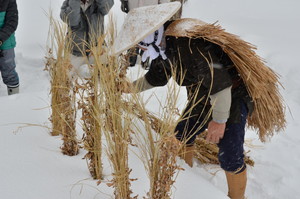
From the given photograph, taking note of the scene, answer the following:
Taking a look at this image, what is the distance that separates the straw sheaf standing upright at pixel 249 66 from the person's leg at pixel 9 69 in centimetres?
208

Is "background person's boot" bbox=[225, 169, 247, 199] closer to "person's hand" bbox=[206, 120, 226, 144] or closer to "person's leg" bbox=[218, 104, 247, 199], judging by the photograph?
"person's leg" bbox=[218, 104, 247, 199]

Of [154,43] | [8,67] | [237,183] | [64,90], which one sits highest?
[154,43]

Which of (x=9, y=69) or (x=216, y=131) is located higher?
(x=216, y=131)

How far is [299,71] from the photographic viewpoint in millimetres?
3959

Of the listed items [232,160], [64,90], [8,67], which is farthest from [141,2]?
[232,160]

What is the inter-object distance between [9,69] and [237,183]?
2.43 meters

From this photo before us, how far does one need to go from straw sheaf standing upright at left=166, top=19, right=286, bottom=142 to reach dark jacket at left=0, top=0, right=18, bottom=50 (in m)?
1.94

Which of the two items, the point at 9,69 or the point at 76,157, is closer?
the point at 76,157

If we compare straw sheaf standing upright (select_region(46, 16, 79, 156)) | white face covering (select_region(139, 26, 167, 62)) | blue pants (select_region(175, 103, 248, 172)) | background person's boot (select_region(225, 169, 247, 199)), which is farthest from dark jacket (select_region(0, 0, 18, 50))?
background person's boot (select_region(225, 169, 247, 199))

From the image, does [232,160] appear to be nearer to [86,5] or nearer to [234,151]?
[234,151]

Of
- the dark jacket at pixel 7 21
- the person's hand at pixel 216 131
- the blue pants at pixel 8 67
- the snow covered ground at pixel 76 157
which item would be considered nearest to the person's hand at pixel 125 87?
the snow covered ground at pixel 76 157

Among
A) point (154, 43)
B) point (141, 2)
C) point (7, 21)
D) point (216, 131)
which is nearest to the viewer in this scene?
point (154, 43)

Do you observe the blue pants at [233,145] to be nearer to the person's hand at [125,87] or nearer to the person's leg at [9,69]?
the person's hand at [125,87]

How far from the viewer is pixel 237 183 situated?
1797 millimetres
